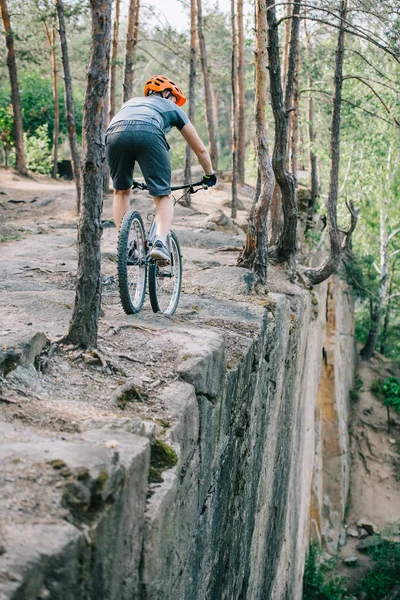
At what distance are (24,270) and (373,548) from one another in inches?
508

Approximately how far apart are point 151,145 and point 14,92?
14.8 metres

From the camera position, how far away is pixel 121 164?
538 cm

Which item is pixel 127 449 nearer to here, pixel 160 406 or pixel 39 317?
pixel 160 406

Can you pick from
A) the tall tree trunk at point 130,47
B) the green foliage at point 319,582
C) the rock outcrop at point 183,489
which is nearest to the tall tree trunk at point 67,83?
the tall tree trunk at point 130,47

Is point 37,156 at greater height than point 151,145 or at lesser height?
greater

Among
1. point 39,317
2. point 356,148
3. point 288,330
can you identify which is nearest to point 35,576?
point 39,317

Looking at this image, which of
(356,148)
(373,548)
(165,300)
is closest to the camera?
(165,300)

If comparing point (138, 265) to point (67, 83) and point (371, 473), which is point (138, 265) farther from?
point (371, 473)

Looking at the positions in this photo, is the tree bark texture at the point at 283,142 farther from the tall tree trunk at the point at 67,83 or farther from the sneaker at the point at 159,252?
the tall tree trunk at the point at 67,83

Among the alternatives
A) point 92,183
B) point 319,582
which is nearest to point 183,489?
point 92,183

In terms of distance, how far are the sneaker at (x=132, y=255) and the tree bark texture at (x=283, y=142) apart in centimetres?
429

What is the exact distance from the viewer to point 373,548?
16.9 meters

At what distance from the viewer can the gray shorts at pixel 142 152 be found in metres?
5.14

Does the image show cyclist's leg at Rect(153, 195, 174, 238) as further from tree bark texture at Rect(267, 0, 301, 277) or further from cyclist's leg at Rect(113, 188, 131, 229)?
tree bark texture at Rect(267, 0, 301, 277)
